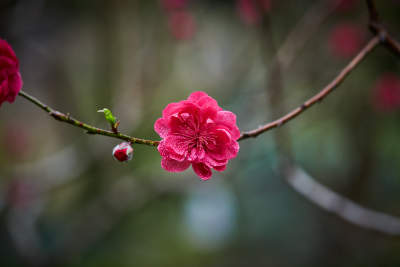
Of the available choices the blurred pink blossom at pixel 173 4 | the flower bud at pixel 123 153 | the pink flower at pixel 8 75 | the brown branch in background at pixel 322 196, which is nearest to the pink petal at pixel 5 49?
the pink flower at pixel 8 75

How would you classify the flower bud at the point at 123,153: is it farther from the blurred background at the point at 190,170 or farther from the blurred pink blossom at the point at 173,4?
the blurred pink blossom at the point at 173,4

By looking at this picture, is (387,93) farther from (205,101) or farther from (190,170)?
(205,101)

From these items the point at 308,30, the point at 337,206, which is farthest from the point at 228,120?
the point at 308,30

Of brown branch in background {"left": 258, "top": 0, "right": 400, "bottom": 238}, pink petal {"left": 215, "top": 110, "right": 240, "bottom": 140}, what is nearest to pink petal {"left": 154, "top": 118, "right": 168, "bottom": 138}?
pink petal {"left": 215, "top": 110, "right": 240, "bottom": 140}

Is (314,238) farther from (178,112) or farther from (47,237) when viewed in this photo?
(178,112)

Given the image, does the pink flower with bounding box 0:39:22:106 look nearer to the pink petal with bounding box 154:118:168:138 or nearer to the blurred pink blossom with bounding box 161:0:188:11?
the pink petal with bounding box 154:118:168:138

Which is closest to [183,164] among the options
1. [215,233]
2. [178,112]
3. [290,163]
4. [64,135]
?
[178,112]
